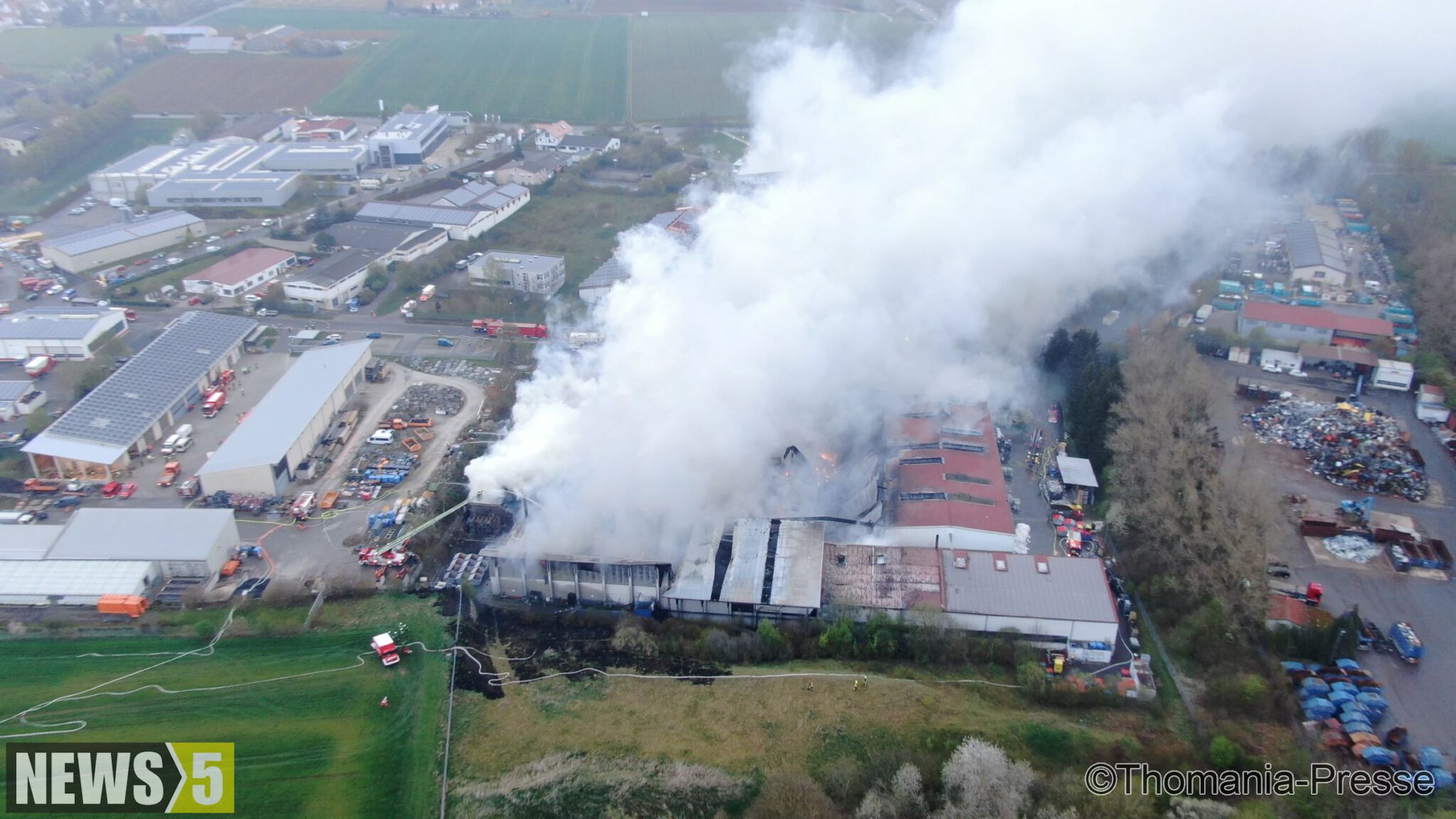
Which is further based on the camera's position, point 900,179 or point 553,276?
point 553,276

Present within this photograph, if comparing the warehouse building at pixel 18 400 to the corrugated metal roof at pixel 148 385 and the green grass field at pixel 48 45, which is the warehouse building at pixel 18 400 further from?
the green grass field at pixel 48 45

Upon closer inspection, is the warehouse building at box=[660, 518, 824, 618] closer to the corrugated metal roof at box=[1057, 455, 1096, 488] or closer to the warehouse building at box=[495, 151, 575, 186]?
the corrugated metal roof at box=[1057, 455, 1096, 488]

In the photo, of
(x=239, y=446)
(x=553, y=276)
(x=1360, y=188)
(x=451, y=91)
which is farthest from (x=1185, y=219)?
(x=451, y=91)

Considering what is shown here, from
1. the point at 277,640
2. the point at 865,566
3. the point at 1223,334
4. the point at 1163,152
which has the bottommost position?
the point at 277,640

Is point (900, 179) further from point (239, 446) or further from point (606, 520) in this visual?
point (239, 446)

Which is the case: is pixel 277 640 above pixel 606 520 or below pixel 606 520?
below

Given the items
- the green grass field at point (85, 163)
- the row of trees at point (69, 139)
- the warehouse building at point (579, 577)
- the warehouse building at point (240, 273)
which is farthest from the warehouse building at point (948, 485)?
the row of trees at point (69, 139)
